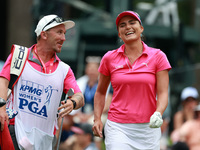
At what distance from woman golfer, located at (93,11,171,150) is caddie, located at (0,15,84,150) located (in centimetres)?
53

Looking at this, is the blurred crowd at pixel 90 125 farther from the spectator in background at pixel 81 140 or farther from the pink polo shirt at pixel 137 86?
the pink polo shirt at pixel 137 86

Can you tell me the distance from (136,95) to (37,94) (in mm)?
1239

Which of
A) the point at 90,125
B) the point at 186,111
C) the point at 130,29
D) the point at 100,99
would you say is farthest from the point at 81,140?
the point at 130,29

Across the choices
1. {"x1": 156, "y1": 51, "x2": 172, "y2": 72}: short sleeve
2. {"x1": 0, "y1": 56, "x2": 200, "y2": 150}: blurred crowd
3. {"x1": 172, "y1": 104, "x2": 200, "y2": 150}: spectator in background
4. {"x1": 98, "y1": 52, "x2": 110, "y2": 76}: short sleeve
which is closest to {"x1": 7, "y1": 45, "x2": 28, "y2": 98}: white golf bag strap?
{"x1": 98, "y1": 52, "x2": 110, "y2": 76}: short sleeve

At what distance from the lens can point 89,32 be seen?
57.2ft

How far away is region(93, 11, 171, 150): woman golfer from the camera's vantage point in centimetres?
651

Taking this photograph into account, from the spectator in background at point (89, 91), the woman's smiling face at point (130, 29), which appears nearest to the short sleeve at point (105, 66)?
the woman's smiling face at point (130, 29)

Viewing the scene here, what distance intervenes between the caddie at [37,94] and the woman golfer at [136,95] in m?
0.53

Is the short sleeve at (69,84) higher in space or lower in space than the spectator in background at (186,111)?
higher

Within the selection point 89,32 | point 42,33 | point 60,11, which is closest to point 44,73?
point 42,33

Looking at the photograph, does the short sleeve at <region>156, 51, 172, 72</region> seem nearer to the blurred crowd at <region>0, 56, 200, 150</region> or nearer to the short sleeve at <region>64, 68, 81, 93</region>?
the short sleeve at <region>64, 68, 81, 93</region>

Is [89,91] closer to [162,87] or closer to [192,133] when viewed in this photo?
[192,133]

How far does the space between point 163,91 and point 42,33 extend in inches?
68.7

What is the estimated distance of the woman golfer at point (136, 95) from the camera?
651 cm
